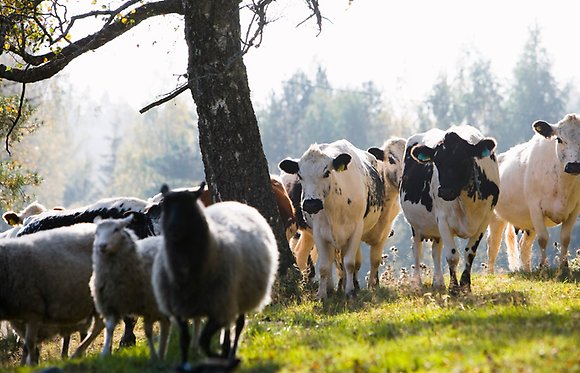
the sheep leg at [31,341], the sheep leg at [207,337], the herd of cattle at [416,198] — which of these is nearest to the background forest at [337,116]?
the herd of cattle at [416,198]

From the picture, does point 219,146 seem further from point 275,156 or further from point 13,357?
point 275,156

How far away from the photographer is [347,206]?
53.6ft

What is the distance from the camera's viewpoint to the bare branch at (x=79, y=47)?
16.7 m

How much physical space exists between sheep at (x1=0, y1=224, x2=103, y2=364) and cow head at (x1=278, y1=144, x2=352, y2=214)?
4.32 m

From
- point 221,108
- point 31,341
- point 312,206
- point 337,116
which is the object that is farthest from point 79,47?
point 337,116

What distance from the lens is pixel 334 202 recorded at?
52.9ft

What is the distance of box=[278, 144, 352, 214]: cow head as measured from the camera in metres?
15.7

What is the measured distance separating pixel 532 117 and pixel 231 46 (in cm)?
9464

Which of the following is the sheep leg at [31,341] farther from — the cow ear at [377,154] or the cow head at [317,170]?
the cow ear at [377,154]

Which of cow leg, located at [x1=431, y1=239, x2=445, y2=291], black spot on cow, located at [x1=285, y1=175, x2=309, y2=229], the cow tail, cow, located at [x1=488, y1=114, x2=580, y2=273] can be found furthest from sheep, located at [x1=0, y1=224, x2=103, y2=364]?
the cow tail

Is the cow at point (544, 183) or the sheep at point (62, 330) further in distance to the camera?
the cow at point (544, 183)

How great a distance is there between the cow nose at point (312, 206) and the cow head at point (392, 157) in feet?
16.2

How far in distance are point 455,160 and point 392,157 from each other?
16.5 ft

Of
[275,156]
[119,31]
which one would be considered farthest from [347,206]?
[275,156]
